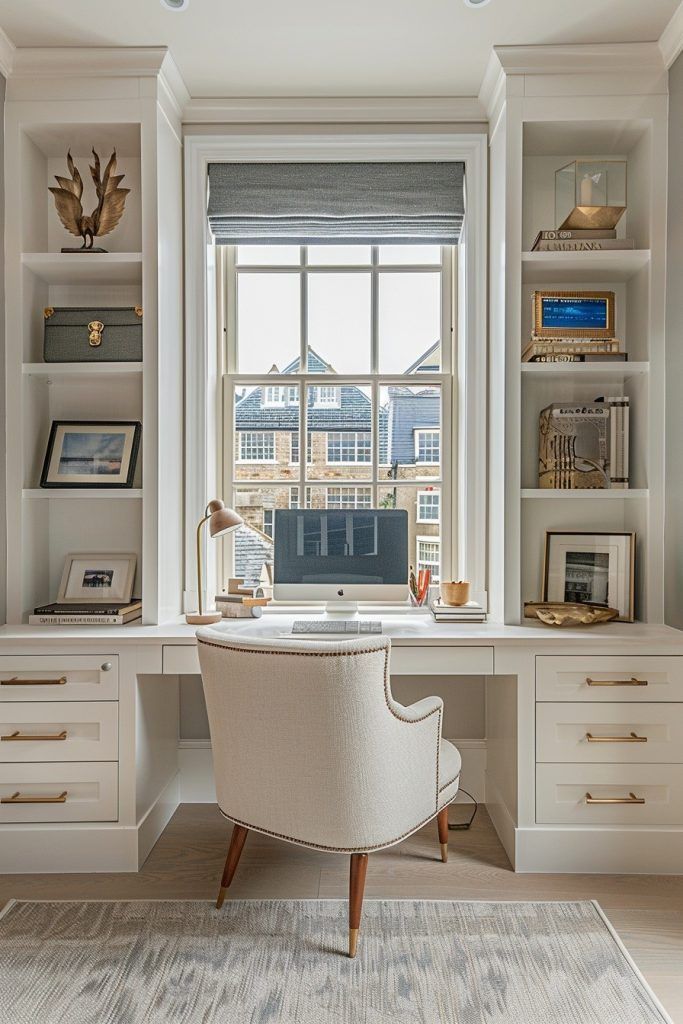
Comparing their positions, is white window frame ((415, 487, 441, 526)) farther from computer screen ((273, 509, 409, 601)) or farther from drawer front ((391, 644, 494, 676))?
drawer front ((391, 644, 494, 676))

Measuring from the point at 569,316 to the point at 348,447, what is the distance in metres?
1.01

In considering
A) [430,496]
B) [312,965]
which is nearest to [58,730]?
[312,965]

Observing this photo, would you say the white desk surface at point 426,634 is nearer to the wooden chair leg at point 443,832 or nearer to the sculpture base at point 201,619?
the sculpture base at point 201,619

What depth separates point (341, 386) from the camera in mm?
3035

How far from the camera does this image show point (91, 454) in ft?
8.91

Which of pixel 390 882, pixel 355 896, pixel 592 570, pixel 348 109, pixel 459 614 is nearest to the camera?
pixel 355 896

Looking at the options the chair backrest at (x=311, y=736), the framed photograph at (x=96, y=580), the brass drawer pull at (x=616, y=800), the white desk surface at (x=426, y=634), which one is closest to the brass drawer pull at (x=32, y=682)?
the white desk surface at (x=426, y=634)

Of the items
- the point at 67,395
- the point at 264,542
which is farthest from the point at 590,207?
the point at 67,395

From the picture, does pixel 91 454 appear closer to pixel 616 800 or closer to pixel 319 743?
pixel 319 743

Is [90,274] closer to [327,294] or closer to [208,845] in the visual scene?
[327,294]

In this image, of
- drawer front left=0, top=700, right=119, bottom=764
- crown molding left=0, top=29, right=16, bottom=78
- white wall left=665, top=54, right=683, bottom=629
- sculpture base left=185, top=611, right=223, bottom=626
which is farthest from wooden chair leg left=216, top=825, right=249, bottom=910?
crown molding left=0, top=29, right=16, bottom=78

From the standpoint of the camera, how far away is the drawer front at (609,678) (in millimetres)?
2301

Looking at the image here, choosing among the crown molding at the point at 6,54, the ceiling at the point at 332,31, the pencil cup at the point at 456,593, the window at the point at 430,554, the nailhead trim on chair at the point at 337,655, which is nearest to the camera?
the nailhead trim on chair at the point at 337,655

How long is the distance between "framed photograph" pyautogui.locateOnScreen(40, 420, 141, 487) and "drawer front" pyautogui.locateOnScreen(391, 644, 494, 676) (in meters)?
1.21
